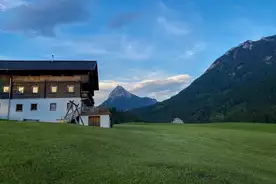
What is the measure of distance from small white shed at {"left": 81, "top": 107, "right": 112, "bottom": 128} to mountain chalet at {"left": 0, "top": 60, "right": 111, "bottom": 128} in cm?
508

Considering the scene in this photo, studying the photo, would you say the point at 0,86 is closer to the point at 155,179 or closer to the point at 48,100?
the point at 48,100

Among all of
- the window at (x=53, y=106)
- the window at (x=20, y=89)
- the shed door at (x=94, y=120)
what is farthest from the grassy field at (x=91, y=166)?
the window at (x=20, y=89)

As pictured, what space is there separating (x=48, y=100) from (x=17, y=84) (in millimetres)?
7472

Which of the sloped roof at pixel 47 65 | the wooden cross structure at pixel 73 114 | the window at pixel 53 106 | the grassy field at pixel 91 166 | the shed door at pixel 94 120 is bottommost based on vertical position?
the grassy field at pixel 91 166

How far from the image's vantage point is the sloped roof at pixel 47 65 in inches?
2741

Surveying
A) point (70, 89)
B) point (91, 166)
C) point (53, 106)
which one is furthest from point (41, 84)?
point (91, 166)

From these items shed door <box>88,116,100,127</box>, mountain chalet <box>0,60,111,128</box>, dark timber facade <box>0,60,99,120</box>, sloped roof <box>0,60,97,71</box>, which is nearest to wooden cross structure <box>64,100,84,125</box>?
mountain chalet <box>0,60,111,128</box>

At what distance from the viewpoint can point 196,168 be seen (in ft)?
71.3

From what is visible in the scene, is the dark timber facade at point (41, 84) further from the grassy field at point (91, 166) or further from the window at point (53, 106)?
the grassy field at point (91, 166)

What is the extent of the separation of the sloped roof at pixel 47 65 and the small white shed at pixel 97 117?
11908 mm

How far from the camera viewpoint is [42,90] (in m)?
69.0

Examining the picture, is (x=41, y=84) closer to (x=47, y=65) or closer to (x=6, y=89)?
(x=47, y=65)

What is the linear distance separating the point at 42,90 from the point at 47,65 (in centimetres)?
565

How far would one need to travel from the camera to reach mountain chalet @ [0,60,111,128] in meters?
67.2
